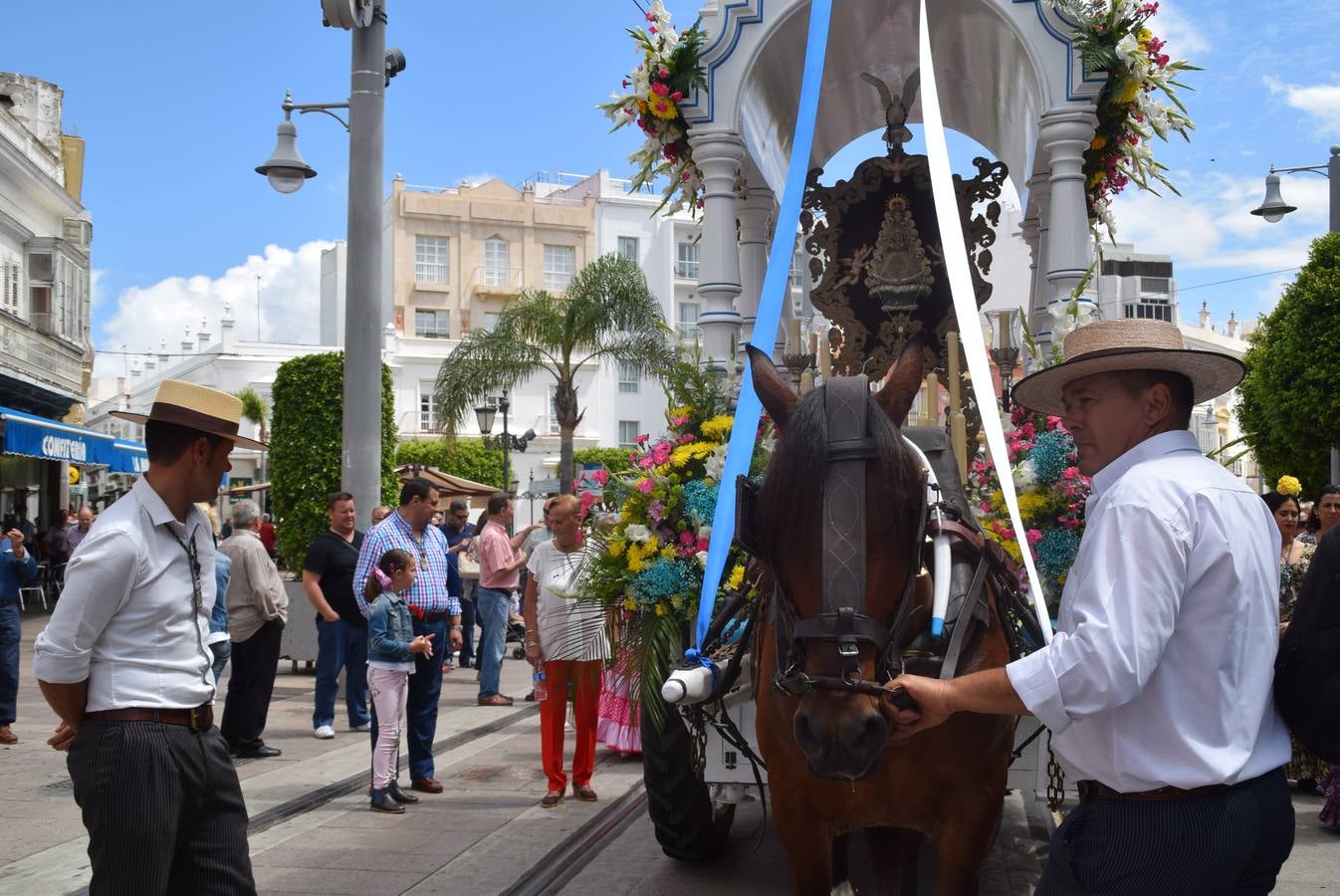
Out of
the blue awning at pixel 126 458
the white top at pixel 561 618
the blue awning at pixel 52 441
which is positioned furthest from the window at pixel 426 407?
the white top at pixel 561 618

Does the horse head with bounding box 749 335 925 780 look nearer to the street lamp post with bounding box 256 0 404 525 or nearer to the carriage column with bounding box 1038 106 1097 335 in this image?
the carriage column with bounding box 1038 106 1097 335

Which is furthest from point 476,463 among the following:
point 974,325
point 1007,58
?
point 974,325

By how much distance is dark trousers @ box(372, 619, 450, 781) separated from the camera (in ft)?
27.0

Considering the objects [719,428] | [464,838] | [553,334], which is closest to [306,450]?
[464,838]

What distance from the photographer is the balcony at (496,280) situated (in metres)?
63.2

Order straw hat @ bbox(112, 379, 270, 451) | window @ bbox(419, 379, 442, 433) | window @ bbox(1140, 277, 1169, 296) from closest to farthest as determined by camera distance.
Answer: straw hat @ bbox(112, 379, 270, 451)
window @ bbox(419, 379, 442, 433)
window @ bbox(1140, 277, 1169, 296)

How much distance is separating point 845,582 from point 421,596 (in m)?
5.50

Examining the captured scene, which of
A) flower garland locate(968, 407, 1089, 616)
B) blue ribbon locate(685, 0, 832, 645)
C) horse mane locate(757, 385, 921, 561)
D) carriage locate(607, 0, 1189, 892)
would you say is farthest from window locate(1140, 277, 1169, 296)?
horse mane locate(757, 385, 921, 561)

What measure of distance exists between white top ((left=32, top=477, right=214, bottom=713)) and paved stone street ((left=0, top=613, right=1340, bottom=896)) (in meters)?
2.15

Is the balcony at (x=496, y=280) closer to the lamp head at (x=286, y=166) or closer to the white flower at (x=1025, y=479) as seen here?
the lamp head at (x=286, y=166)

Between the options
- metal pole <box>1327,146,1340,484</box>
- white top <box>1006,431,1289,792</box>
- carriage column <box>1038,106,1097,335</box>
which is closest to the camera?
white top <box>1006,431,1289,792</box>

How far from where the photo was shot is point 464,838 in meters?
7.22

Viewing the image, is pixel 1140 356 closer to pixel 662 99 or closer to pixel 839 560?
pixel 839 560

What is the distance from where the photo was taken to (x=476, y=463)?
54.2 meters
